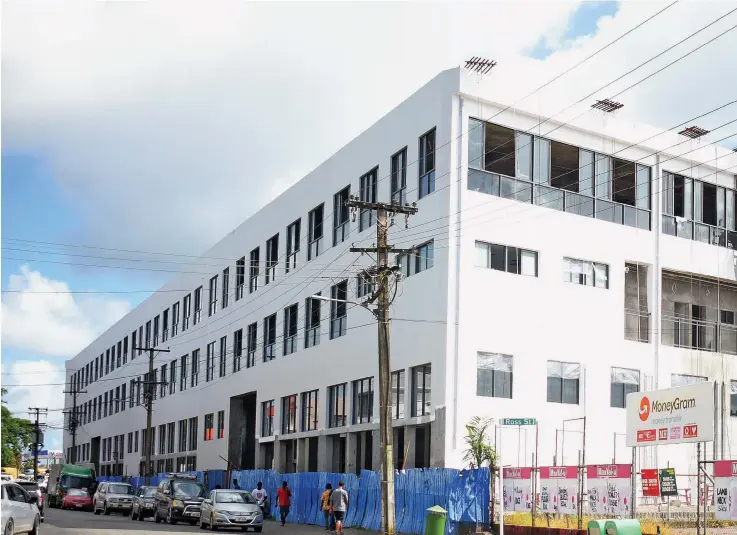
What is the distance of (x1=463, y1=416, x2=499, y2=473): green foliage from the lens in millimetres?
31812

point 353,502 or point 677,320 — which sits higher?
point 677,320

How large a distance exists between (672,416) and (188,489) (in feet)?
80.0

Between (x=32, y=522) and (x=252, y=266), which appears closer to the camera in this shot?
(x=32, y=522)

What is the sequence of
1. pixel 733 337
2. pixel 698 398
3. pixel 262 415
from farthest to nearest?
pixel 262 415, pixel 733 337, pixel 698 398

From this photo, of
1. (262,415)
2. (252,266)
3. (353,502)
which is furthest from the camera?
(252,266)

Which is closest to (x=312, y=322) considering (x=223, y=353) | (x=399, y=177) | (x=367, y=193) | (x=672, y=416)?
(x=367, y=193)

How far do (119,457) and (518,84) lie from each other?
2348 inches

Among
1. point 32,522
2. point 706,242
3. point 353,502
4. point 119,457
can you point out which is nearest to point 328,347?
point 353,502

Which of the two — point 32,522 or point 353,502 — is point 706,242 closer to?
point 353,502

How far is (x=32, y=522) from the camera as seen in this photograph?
84.7 feet

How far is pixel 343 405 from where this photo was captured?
140 ft

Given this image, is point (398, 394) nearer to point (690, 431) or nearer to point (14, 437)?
point (690, 431)

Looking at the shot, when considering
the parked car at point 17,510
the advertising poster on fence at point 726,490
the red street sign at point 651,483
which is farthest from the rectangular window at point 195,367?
the advertising poster on fence at point 726,490

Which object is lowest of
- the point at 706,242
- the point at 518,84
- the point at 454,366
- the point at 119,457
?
the point at 119,457
